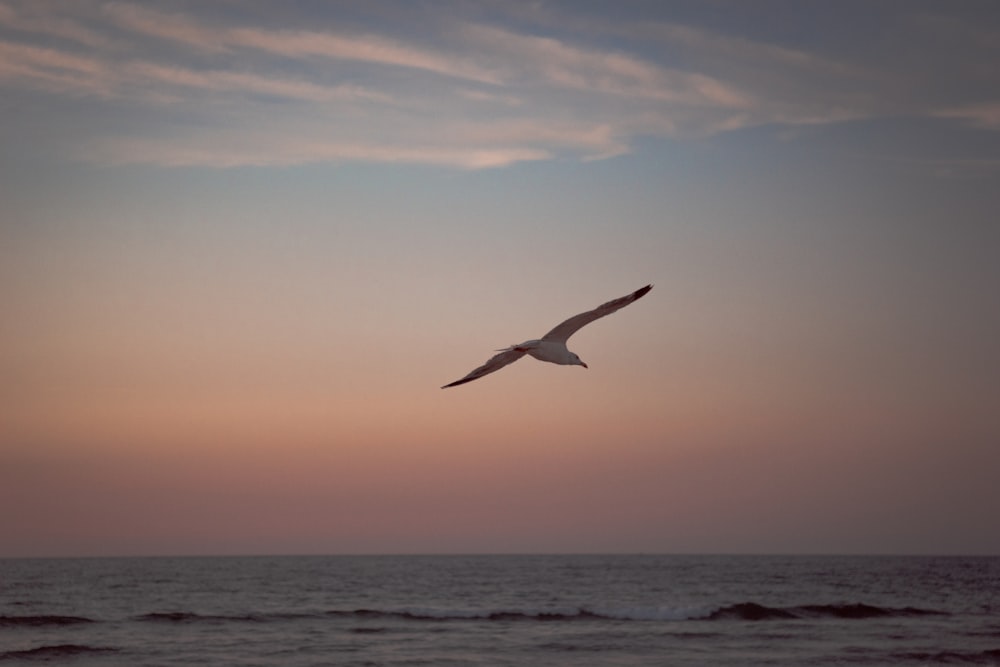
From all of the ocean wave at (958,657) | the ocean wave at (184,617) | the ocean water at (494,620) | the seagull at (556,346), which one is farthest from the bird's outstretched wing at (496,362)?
the ocean wave at (184,617)

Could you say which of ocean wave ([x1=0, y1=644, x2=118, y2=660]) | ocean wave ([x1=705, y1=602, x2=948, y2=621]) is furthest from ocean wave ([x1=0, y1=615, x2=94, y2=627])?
ocean wave ([x1=705, y1=602, x2=948, y2=621])

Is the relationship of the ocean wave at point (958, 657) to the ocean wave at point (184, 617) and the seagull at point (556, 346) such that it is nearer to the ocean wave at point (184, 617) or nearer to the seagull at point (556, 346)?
the seagull at point (556, 346)

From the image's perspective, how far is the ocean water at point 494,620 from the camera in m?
23.8

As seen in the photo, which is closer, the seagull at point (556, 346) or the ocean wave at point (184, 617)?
the seagull at point (556, 346)

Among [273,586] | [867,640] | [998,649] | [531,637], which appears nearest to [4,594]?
[273,586]

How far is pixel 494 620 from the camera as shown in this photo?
1222 inches

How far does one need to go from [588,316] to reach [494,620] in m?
21.3

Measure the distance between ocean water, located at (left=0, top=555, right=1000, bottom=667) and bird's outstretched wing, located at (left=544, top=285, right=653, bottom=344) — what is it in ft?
42.6

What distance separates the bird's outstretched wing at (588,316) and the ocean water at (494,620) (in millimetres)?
12985

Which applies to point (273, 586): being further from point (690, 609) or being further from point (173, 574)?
point (690, 609)

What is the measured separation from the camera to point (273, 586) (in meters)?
44.5

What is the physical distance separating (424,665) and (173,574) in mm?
34091

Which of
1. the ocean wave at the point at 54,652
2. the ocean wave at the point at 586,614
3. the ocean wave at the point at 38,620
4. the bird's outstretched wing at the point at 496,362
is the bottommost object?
the ocean wave at the point at 54,652

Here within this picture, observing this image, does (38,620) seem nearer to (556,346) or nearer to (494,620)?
(494,620)
